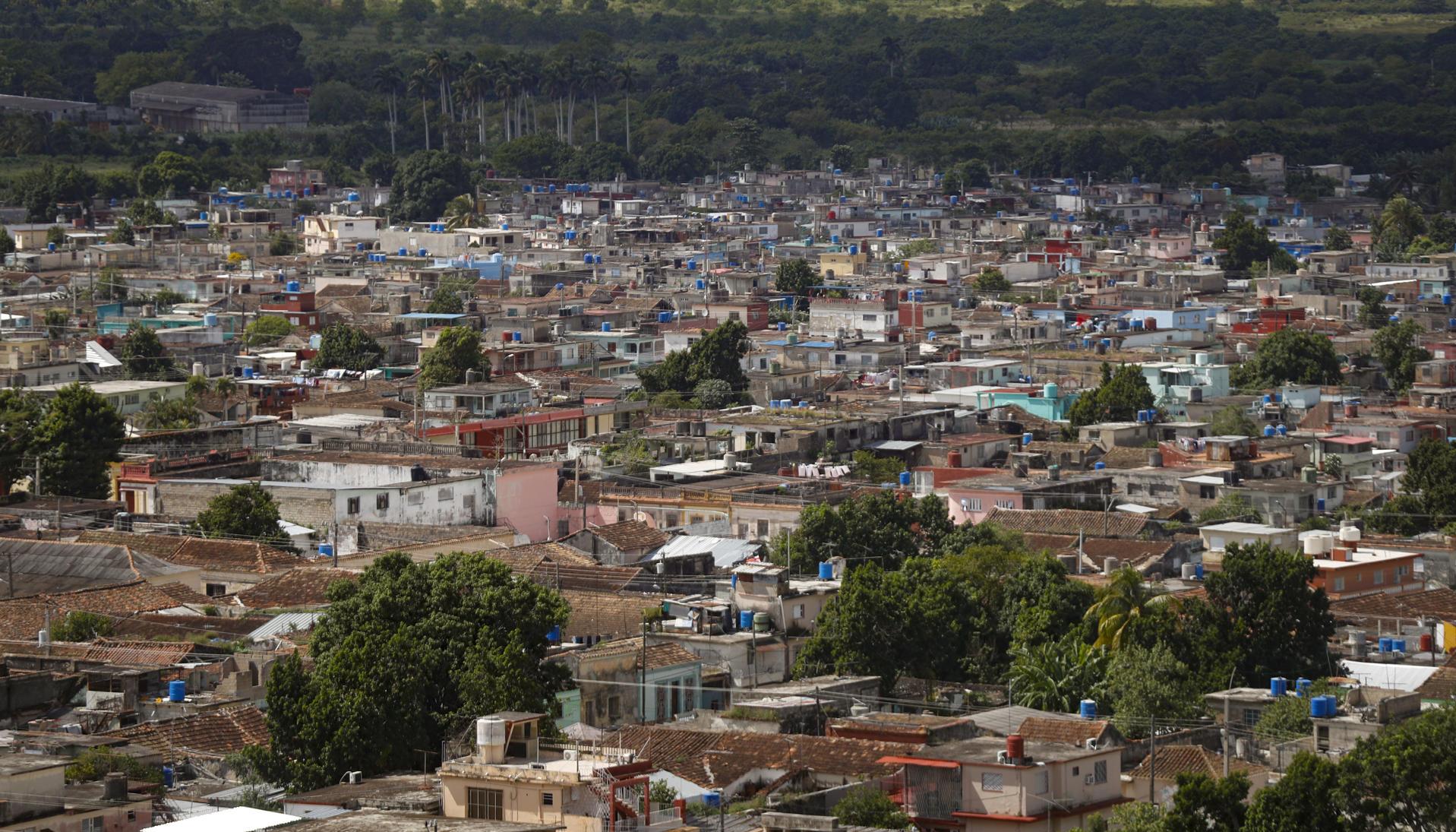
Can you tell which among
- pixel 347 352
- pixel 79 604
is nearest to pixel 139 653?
pixel 79 604

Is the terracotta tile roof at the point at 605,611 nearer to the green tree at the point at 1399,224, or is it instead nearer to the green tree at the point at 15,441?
the green tree at the point at 15,441

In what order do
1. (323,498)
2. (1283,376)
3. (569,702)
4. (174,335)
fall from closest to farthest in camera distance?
(569,702) < (323,498) < (1283,376) < (174,335)

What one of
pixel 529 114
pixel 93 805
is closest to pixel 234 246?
pixel 529 114

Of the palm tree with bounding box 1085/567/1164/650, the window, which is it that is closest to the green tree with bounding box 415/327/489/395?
the palm tree with bounding box 1085/567/1164/650

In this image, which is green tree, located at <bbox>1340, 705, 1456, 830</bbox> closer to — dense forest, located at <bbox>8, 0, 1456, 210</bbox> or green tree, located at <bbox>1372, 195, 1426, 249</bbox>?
green tree, located at <bbox>1372, 195, 1426, 249</bbox>

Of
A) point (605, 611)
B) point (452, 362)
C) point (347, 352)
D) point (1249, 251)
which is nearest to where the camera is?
point (605, 611)

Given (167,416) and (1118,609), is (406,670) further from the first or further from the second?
(167,416)

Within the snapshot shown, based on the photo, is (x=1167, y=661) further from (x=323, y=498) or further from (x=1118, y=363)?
(x=1118, y=363)

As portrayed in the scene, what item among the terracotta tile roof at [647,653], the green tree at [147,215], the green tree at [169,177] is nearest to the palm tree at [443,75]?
the green tree at [169,177]
